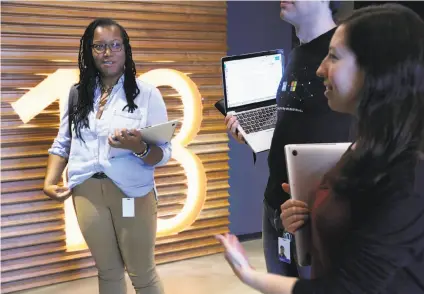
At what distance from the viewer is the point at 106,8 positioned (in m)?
3.60

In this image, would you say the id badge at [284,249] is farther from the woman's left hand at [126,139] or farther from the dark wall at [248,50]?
the dark wall at [248,50]

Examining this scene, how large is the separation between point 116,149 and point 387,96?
1.57m

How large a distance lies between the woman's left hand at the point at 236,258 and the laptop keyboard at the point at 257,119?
3.22 feet

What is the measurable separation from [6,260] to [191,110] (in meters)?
1.69

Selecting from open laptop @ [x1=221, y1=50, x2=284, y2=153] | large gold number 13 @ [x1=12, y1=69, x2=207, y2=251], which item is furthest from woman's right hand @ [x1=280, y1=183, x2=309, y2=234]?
large gold number 13 @ [x1=12, y1=69, x2=207, y2=251]

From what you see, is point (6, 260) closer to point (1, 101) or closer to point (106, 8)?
point (1, 101)

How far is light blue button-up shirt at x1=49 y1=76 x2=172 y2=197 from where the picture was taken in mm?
2271

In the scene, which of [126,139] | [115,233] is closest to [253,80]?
[126,139]

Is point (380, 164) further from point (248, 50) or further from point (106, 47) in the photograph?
point (248, 50)

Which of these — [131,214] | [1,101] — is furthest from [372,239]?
[1,101]

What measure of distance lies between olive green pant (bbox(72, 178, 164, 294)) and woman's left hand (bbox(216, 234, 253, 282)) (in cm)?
125

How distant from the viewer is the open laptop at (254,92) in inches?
81.3

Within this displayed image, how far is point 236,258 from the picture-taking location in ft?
3.57

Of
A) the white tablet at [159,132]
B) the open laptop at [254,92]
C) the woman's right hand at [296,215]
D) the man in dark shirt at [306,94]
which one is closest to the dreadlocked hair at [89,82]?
the white tablet at [159,132]
